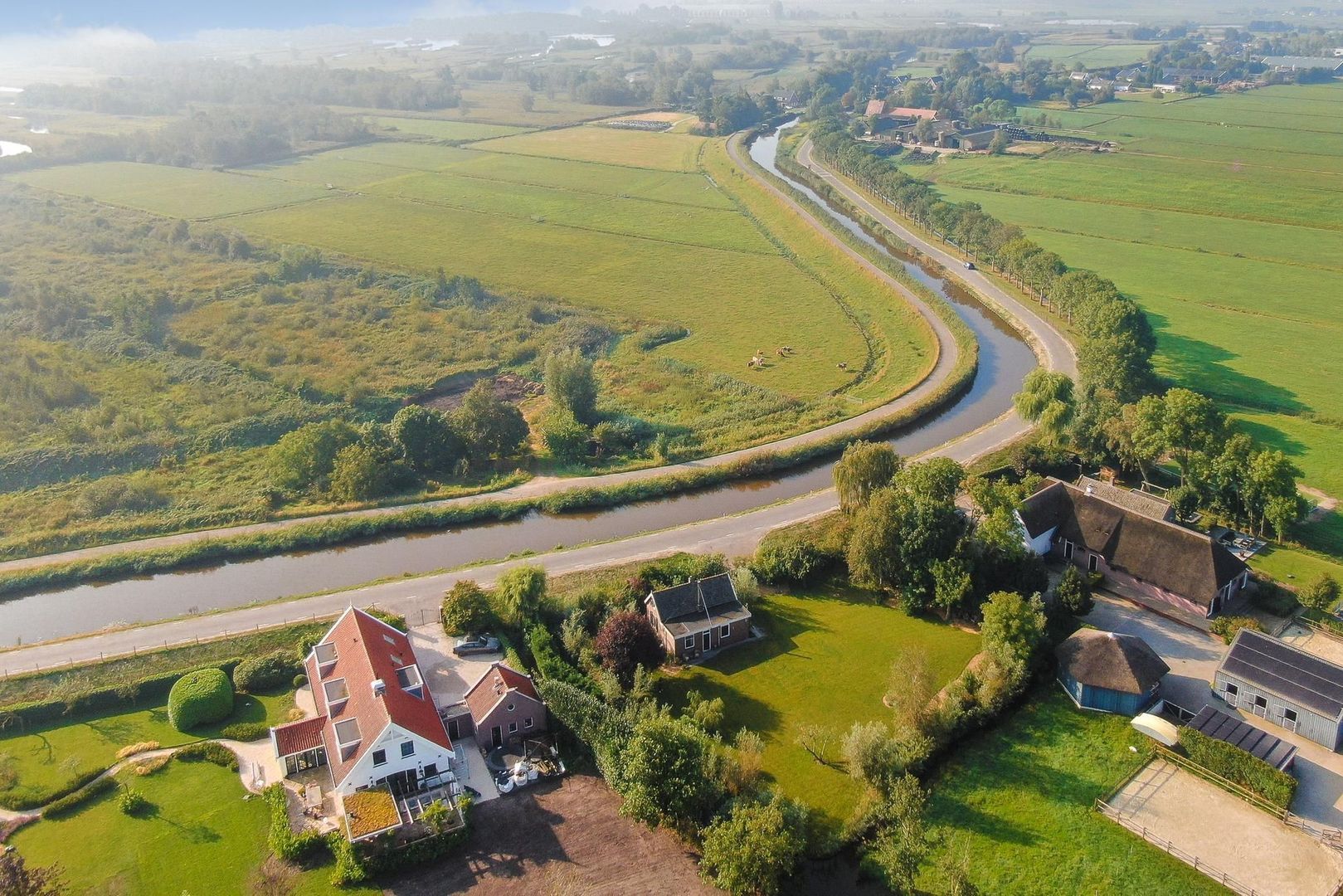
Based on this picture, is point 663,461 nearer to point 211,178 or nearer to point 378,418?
point 378,418

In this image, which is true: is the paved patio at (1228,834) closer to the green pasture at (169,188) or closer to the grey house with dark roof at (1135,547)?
the grey house with dark roof at (1135,547)

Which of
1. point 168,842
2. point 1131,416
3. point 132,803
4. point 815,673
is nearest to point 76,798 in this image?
point 132,803

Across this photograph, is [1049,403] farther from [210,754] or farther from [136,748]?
[136,748]

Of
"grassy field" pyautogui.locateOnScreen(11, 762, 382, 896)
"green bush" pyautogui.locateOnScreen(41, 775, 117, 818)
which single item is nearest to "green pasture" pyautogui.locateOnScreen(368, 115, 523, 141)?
"green bush" pyautogui.locateOnScreen(41, 775, 117, 818)

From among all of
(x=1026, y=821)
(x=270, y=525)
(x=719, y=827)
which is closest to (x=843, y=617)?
(x=1026, y=821)

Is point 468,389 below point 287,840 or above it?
above

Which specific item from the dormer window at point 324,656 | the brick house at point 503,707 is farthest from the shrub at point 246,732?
the brick house at point 503,707

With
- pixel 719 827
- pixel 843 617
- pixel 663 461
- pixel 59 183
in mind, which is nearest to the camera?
pixel 719 827
